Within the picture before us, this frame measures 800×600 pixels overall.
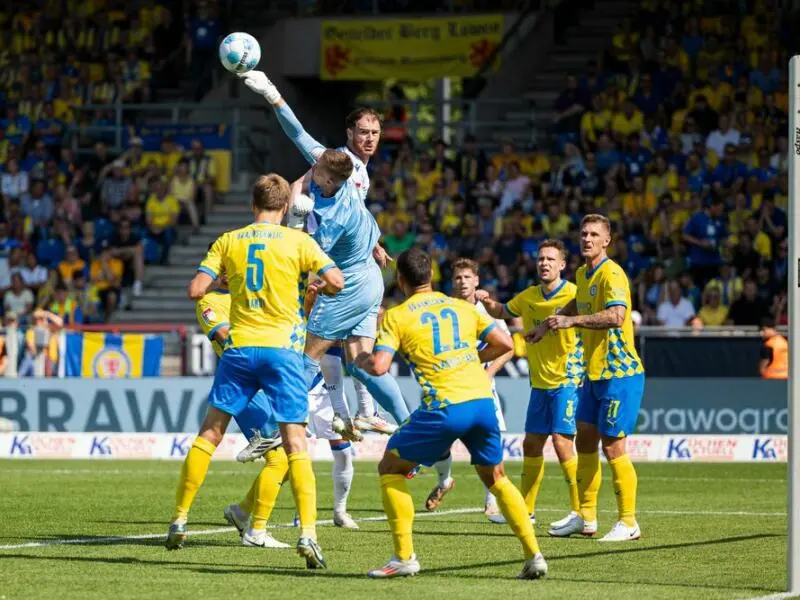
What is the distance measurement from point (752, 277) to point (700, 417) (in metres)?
3.28

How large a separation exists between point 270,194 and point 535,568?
2.96 meters

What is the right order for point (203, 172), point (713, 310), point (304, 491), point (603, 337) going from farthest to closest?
1. point (203, 172)
2. point (713, 310)
3. point (603, 337)
4. point (304, 491)

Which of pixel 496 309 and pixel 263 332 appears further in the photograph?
pixel 496 309

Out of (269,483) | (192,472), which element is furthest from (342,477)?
(192,472)

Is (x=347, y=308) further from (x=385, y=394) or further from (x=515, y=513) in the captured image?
(x=515, y=513)

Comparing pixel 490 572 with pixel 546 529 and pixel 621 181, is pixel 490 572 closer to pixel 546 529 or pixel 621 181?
pixel 546 529

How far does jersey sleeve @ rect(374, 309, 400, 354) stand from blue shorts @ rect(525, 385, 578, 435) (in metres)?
3.45

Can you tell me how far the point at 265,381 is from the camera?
10.4m

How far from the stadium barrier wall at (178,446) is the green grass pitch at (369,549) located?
405cm

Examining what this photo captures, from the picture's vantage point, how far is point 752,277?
83.5 ft

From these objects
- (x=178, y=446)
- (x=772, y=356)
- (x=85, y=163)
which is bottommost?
(x=178, y=446)

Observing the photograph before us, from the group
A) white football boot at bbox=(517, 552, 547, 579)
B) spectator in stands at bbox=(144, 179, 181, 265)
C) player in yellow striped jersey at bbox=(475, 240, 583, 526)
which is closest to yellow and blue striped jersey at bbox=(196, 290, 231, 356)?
player in yellow striped jersey at bbox=(475, 240, 583, 526)

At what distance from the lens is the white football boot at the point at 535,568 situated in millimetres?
9648

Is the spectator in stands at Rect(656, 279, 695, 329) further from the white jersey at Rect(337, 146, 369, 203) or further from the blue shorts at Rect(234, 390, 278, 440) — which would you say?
the blue shorts at Rect(234, 390, 278, 440)
